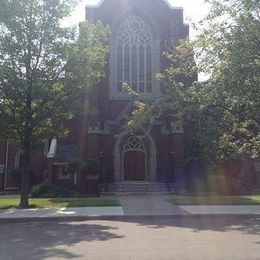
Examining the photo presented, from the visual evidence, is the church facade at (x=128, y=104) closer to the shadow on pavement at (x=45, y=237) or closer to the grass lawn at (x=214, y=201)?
the grass lawn at (x=214, y=201)

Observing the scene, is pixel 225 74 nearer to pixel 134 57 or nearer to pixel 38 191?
pixel 38 191

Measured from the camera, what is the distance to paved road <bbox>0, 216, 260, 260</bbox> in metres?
9.15

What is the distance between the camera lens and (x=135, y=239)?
11148mm

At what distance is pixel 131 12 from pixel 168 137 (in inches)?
412

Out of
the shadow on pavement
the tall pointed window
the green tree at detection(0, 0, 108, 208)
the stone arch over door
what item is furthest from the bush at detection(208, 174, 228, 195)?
the shadow on pavement

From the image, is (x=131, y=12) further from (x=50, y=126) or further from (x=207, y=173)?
(x=50, y=126)

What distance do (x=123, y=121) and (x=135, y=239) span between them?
898 inches

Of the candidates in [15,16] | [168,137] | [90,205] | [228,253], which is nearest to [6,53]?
[15,16]

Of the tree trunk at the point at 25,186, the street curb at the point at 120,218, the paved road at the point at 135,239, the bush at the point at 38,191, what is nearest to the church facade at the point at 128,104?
the bush at the point at 38,191

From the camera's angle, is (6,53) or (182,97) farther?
(6,53)

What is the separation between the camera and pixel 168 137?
111ft

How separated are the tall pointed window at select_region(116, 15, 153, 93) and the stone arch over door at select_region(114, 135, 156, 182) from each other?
4.01m

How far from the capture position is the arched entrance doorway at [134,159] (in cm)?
3375

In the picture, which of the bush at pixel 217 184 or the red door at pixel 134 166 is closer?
the bush at pixel 217 184
